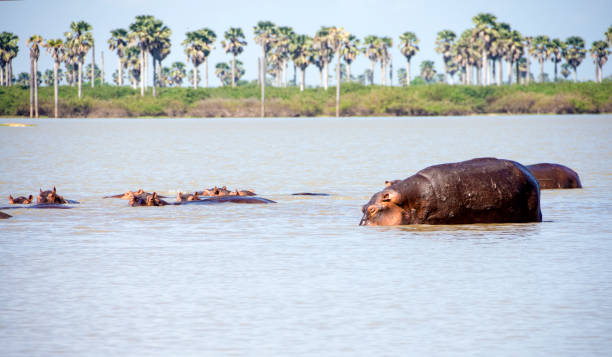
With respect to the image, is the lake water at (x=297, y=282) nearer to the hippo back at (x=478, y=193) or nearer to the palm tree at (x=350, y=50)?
the hippo back at (x=478, y=193)

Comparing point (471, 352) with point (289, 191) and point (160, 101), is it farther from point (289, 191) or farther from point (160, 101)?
point (160, 101)

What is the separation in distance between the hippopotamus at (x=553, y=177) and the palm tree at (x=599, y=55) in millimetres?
165209

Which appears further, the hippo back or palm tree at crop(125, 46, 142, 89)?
palm tree at crop(125, 46, 142, 89)

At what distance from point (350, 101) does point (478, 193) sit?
478 ft

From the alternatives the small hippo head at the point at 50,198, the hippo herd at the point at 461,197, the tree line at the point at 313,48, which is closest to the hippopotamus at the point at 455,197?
the hippo herd at the point at 461,197

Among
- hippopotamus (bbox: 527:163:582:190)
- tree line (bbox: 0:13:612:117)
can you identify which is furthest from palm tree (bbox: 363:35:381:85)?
hippopotamus (bbox: 527:163:582:190)

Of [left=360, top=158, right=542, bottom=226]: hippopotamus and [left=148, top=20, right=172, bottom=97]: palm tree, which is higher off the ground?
[left=148, top=20, right=172, bottom=97]: palm tree

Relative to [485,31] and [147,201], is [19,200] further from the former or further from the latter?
[485,31]

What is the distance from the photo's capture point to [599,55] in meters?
185

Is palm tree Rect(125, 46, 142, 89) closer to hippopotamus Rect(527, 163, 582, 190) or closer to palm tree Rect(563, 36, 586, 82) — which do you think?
palm tree Rect(563, 36, 586, 82)

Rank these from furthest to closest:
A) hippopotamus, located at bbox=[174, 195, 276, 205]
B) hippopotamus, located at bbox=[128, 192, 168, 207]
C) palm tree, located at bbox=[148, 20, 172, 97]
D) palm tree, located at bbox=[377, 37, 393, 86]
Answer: palm tree, located at bbox=[377, 37, 393, 86], palm tree, located at bbox=[148, 20, 172, 97], hippopotamus, located at bbox=[174, 195, 276, 205], hippopotamus, located at bbox=[128, 192, 168, 207]

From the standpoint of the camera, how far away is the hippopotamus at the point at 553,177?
79.5 feet

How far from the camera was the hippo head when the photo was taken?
16.4 m

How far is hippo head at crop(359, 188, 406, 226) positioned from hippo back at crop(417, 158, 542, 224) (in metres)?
0.49
